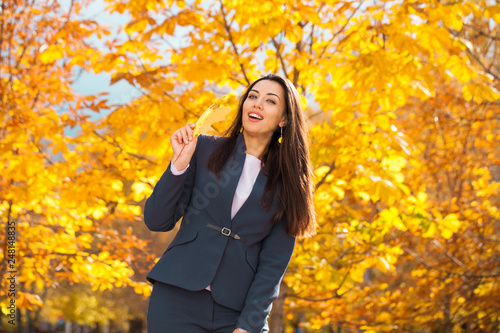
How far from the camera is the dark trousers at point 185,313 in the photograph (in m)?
1.88

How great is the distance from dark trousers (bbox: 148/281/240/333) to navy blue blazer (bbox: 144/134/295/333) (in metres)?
0.04

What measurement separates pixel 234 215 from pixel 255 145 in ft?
1.16

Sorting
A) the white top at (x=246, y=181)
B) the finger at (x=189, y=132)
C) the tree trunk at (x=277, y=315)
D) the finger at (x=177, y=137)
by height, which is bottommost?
the tree trunk at (x=277, y=315)

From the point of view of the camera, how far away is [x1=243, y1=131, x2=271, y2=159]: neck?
223 centimetres

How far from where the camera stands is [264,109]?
219 cm

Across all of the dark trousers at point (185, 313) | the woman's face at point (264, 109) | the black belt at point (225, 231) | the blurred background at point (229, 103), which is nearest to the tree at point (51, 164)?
→ the blurred background at point (229, 103)

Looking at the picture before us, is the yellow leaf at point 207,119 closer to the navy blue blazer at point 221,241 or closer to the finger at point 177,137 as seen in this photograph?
the finger at point 177,137

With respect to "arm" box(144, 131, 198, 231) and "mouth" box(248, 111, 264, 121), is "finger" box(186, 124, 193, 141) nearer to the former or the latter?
"arm" box(144, 131, 198, 231)

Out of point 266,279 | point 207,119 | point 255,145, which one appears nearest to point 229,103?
point 255,145

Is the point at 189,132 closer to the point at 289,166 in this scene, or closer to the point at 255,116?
the point at 255,116

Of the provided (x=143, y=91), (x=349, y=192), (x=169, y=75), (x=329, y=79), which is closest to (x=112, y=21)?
(x=169, y=75)

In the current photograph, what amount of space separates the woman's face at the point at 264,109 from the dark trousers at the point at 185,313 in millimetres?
717

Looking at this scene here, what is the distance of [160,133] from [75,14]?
224 cm

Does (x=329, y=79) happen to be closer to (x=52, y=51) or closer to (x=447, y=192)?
(x=52, y=51)
